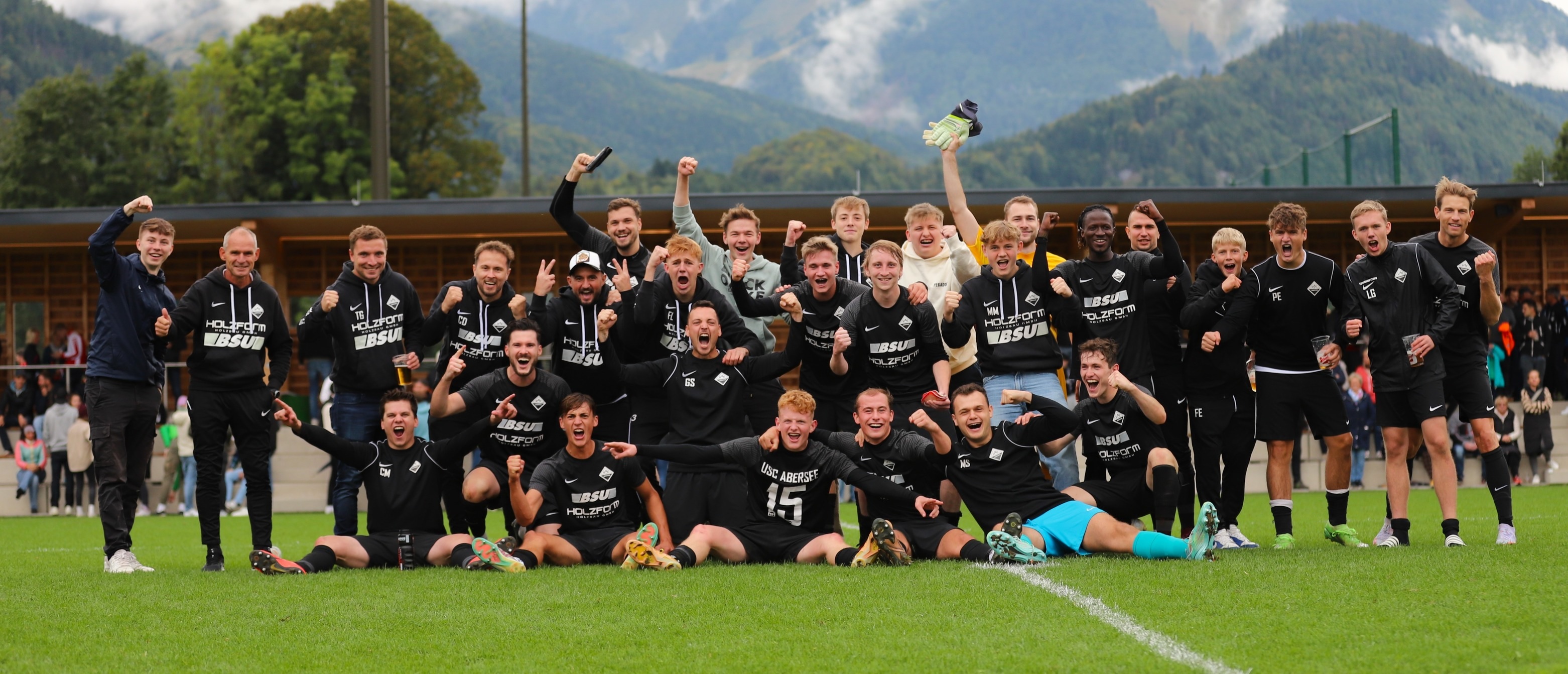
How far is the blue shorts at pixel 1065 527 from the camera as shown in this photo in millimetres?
7109

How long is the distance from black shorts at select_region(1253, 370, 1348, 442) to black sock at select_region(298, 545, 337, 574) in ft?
18.1

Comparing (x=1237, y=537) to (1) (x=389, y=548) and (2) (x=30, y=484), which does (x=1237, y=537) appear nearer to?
(1) (x=389, y=548)

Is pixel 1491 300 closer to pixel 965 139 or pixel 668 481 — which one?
pixel 965 139

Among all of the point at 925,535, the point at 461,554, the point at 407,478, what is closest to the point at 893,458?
the point at 925,535

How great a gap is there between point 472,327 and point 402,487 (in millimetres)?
1136

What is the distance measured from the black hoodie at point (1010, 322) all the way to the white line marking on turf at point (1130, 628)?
1.72 meters

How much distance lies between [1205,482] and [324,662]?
5339 millimetres

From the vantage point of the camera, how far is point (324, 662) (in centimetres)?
465

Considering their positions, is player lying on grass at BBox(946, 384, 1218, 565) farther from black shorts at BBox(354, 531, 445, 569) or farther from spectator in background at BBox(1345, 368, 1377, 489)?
spectator in background at BBox(1345, 368, 1377, 489)

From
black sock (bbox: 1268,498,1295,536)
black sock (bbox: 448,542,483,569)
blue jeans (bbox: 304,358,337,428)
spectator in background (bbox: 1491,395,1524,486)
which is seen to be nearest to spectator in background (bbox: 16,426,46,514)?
blue jeans (bbox: 304,358,337,428)

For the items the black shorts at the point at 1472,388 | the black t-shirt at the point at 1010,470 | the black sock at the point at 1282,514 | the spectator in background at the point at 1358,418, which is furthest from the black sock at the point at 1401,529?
the spectator in background at the point at 1358,418

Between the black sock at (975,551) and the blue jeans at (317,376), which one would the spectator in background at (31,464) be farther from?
the black sock at (975,551)

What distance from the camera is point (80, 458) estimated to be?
634 inches

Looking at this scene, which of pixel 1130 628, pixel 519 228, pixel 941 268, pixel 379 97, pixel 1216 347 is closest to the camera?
pixel 1130 628
